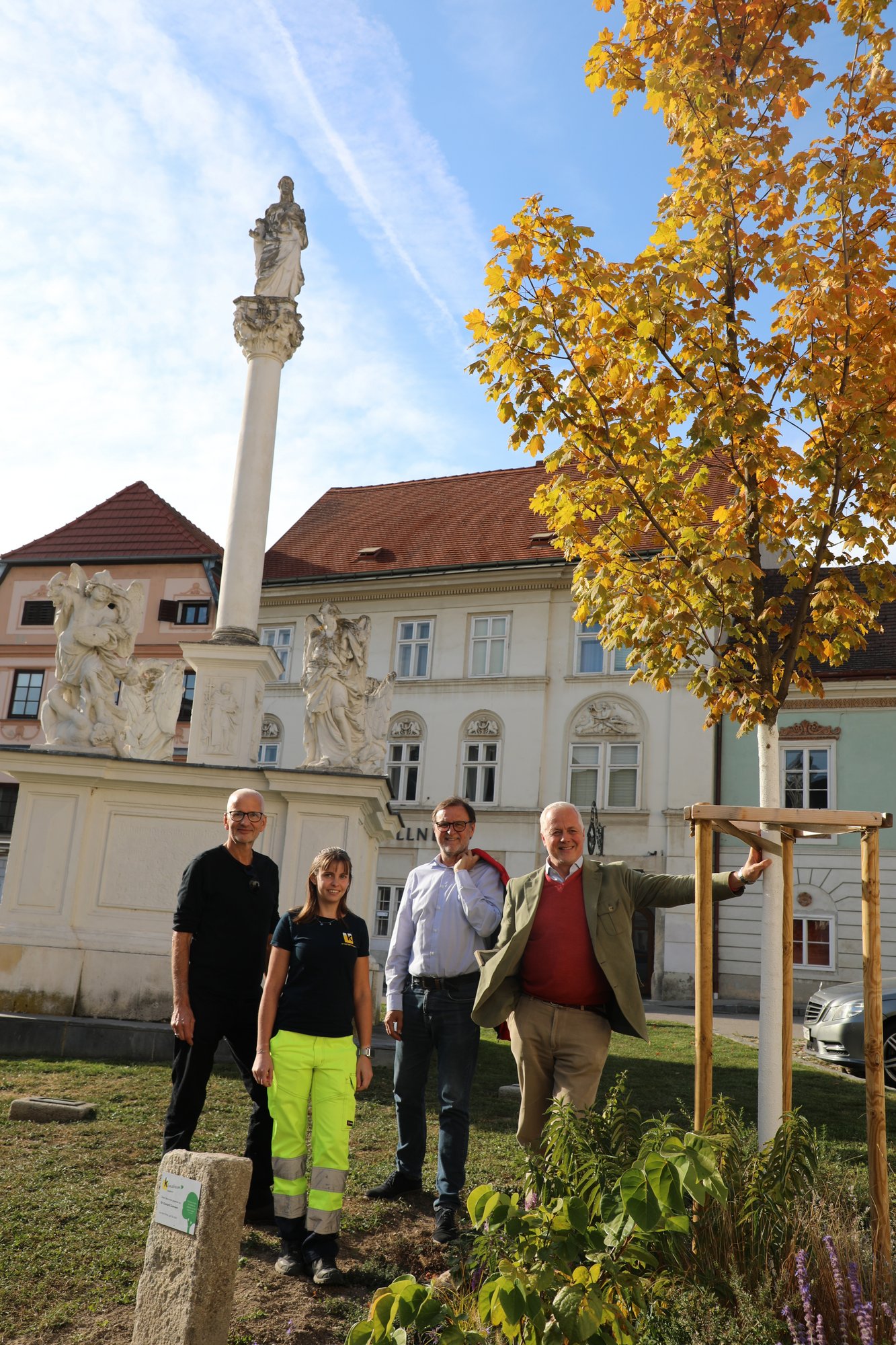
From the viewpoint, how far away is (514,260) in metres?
6.14

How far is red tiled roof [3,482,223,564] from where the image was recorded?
3519 centimetres

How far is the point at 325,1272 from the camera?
13.1 ft

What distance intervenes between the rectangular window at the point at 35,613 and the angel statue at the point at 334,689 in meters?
27.5

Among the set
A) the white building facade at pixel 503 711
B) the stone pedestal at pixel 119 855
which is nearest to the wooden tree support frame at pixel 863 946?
the stone pedestal at pixel 119 855

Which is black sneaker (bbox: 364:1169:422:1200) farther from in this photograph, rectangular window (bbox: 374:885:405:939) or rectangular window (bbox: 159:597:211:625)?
rectangular window (bbox: 159:597:211:625)

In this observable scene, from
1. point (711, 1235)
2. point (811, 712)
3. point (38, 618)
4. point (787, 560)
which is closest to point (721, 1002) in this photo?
point (811, 712)

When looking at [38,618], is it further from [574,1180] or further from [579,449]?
[574,1180]

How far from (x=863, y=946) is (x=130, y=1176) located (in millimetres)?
3622

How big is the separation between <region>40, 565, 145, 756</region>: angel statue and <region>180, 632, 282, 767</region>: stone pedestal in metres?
1.38

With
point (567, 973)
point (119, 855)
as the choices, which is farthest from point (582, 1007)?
point (119, 855)

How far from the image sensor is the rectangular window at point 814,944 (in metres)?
24.2

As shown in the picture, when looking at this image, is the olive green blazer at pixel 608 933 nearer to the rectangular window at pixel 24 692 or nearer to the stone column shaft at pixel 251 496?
the stone column shaft at pixel 251 496

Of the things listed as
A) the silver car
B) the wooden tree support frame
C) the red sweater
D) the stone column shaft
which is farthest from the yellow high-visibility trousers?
the stone column shaft

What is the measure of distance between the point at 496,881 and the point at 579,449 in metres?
2.57
